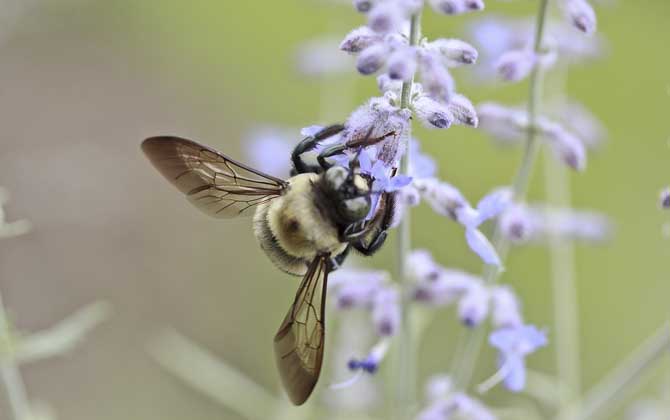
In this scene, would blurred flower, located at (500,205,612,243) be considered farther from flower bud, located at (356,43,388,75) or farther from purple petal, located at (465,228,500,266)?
flower bud, located at (356,43,388,75)

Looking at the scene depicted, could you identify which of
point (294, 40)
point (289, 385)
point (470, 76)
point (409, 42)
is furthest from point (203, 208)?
point (294, 40)

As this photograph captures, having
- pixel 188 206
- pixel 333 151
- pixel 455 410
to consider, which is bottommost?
pixel 188 206

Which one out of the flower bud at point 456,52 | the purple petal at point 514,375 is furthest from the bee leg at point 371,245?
the flower bud at point 456,52

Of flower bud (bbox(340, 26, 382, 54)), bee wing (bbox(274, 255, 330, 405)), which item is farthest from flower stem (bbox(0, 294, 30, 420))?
flower bud (bbox(340, 26, 382, 54))

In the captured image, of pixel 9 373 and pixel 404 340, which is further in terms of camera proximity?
pixel 9 373

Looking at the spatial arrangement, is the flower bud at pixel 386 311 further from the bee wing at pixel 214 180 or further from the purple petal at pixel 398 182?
the purple petal at pixel 398 182

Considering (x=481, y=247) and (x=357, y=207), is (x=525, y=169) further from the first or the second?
(x=357, y=207)

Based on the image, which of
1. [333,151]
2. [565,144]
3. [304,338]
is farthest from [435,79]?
[565,144]

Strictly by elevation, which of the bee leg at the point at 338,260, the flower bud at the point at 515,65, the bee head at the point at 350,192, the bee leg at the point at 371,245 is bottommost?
the bee leg at the point at 338,260

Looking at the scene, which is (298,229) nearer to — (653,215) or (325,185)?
(325,185)
